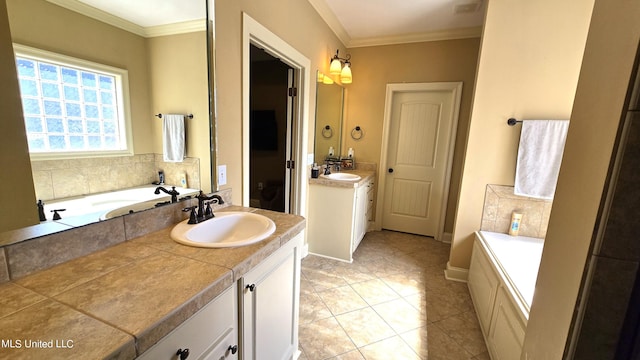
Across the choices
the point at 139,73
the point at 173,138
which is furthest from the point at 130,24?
the point at 173,138

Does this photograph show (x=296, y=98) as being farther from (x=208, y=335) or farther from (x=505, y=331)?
(x=505, y=331)

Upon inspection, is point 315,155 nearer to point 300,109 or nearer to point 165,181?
point 300,109

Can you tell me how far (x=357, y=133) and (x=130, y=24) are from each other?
3031mm

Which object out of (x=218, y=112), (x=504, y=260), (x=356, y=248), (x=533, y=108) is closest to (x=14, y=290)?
(x=218, y=112)

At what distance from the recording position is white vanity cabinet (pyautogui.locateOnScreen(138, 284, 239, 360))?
70 centimetres

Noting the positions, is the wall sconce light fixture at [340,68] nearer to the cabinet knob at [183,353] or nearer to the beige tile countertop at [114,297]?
the beige tile countertop at [114,297]

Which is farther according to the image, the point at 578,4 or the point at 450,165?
the point at 450,165

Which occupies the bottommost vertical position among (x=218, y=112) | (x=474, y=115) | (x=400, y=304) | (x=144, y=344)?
(x=400, y=304)

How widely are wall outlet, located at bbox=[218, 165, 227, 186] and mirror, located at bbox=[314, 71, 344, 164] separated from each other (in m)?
1.50

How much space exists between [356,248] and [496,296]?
1.64 meters

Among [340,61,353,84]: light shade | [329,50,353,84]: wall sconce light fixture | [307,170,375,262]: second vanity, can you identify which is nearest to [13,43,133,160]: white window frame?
[307,170,375,262]: second vanity

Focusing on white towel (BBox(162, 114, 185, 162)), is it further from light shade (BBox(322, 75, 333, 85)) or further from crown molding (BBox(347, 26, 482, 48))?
crown molding (BBox(347, 26, 482, 48))

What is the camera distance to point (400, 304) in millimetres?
2221

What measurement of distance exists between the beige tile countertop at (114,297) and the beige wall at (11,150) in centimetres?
20
